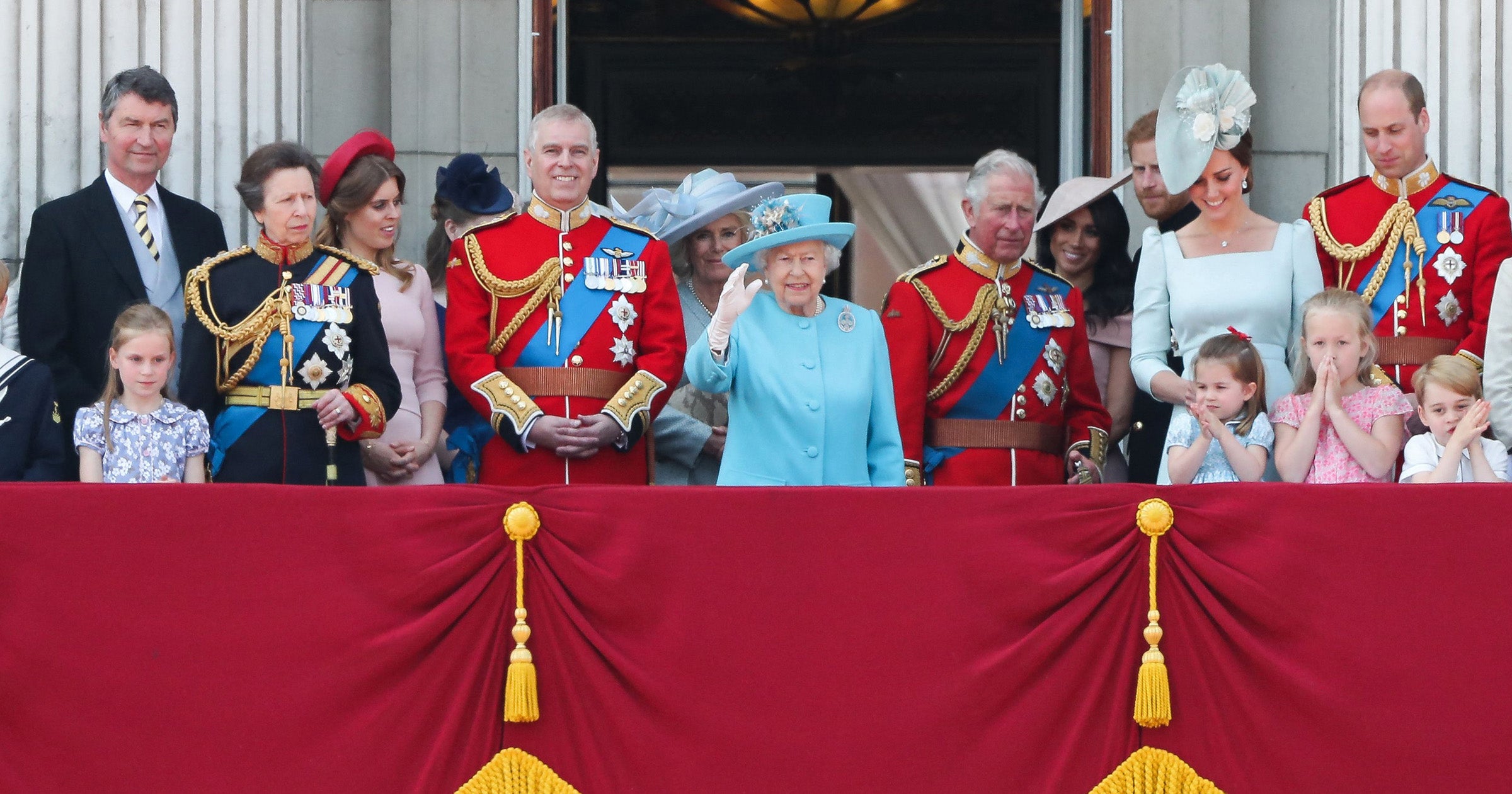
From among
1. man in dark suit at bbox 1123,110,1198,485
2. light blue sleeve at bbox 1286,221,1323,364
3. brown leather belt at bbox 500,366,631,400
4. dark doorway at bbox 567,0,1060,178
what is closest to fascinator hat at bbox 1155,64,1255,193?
man in dark suit at bbox 1123,110,1198,485

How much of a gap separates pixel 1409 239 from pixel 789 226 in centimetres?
168

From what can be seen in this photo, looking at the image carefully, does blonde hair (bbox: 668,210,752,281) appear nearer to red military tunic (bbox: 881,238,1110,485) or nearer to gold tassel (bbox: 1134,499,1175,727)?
red military tunic (bbox: 881,238,1110,485)

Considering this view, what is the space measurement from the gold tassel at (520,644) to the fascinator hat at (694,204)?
1.70 meters

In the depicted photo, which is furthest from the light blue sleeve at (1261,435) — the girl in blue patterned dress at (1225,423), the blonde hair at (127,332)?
the blonde hair at (127,332)

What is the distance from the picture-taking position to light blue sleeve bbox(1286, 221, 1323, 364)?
202 inches

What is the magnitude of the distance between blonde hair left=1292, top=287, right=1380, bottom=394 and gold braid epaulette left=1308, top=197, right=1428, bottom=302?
426mm

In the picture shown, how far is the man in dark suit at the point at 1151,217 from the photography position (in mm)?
5477

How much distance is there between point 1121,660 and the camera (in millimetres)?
4121

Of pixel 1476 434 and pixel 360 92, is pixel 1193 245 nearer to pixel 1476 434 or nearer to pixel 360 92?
pixel 1476 434

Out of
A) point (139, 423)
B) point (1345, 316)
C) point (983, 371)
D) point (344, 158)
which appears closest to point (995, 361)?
point (983, 371)

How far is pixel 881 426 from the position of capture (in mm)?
4887

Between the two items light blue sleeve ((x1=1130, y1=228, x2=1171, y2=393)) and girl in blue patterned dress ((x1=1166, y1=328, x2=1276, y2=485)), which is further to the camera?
light blue sleeve ((x1=1130, y1=228, x2=1171, y2=393))

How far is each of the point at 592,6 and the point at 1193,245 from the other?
4.91 meters

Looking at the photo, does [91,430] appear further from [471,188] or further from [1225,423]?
[1225,423]
